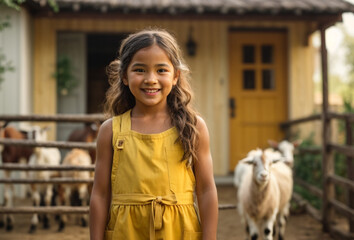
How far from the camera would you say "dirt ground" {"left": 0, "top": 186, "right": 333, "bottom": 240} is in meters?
6.31

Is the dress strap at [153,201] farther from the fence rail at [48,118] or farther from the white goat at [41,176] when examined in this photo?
the white goat at [41,176]

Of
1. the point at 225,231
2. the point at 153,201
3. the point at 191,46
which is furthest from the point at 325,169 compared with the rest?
the point at 153,201

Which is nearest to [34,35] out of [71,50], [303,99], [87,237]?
[71,50]

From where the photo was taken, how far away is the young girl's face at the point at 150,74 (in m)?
2.39

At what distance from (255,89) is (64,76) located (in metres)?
4.25

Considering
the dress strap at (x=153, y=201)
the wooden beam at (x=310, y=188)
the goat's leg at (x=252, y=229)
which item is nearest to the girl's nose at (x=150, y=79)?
the dress strap at (x=153, y=201)

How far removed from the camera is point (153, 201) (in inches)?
90.9

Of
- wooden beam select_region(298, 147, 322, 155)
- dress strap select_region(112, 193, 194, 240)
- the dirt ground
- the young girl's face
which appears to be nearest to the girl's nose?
the young girl's face

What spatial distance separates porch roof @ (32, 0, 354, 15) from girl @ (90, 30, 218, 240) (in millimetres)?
6183

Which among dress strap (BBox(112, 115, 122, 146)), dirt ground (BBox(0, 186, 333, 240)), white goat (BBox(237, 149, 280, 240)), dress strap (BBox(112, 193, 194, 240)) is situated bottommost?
dirt ground (BBox(0, 186, 333, 240))

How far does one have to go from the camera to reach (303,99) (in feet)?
34.3

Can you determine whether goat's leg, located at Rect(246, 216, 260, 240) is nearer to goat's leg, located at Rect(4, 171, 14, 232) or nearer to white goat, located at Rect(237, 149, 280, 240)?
white goat, located at Rect(237, 149, 280, 240)

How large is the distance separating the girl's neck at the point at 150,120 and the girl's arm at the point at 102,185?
0.15m

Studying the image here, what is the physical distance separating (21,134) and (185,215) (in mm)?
5555
